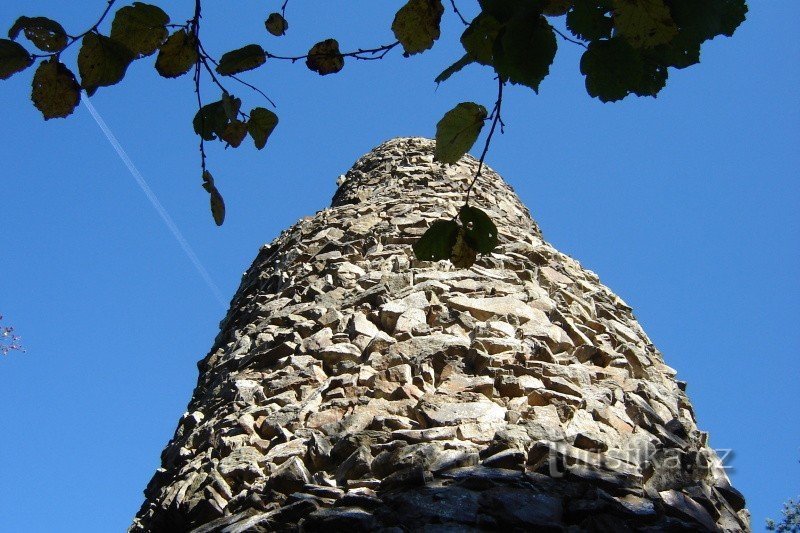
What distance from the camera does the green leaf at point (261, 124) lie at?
7.84ft

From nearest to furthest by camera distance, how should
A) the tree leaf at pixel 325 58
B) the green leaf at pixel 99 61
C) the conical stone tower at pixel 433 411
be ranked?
the green leaf at pixel 99 61 → the tree leaf at pixel 325 58 → the conical stone tower at pixel 433 411

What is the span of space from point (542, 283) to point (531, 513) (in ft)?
8.76

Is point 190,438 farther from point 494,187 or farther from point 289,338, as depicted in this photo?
point 494,187

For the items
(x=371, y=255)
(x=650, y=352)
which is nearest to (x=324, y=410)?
(x=371, y=255)

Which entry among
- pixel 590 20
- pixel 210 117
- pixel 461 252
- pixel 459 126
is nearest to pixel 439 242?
pixel 461 252

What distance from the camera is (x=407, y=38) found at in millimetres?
2219

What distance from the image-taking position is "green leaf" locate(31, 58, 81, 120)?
2.09 metres

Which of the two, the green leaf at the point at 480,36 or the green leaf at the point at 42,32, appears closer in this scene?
the green leaf at the point at 42,32

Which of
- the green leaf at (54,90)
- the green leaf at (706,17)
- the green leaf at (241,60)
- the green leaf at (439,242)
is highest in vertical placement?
A: the green leaf at (54,90)

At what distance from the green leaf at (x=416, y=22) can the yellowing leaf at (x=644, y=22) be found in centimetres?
67

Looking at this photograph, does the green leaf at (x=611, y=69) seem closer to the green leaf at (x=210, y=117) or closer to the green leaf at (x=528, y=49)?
the green leaf at (x=528, y=49)

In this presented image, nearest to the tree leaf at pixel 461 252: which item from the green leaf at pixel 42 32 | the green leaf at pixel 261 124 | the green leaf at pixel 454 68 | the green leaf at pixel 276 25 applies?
the green leaf at pixel 454 68

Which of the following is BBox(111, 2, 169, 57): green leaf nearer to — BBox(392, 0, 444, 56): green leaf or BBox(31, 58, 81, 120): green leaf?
BBox(31, 58, 81, 120): green leaf

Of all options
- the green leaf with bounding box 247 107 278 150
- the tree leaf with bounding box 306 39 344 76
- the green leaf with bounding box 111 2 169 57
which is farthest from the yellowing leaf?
the green leaf with bounding box 111 2 169 57
